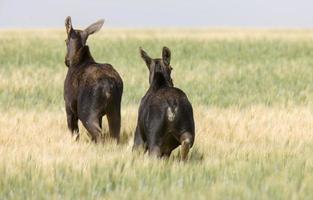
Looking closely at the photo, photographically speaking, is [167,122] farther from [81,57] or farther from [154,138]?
[81,57]

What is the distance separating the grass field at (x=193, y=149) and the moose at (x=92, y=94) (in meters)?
0.27

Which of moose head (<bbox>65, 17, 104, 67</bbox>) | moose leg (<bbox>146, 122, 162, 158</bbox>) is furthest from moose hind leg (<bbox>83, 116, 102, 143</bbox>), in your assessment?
moose leg (<bbox>146, 122, 162, 158</bbox>)

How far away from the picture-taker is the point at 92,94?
800 cm

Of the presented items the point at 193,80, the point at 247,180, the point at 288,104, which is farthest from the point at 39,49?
the point at 247,180

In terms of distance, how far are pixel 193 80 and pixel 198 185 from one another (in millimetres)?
13485

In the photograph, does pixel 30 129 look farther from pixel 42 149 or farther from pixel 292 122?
pixel 292 122

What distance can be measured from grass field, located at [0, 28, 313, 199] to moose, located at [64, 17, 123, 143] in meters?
0.27

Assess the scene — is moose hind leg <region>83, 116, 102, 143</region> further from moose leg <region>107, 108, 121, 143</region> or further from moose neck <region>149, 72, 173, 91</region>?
moose neck <region>149, 72, 173, 91</region>

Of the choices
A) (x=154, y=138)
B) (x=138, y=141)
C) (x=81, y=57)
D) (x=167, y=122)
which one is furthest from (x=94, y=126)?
(x=167, y=122)

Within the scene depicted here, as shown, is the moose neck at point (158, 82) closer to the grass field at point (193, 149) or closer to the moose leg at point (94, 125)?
the grass field at point (193, 149)

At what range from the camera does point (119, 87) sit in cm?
814

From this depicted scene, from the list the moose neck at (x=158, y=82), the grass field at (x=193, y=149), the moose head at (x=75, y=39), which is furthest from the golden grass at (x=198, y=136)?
the moose head at (x=75, y=39)

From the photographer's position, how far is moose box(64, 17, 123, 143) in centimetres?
801

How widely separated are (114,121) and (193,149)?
105 centimetres
